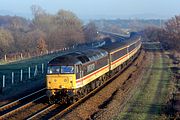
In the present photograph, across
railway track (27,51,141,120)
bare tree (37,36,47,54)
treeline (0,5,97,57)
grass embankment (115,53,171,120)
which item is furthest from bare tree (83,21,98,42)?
railway track (27,51,141,120)

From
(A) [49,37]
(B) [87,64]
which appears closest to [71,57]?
(B) [87,64]

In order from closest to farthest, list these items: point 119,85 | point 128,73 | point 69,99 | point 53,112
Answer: point 53,112 → point 69,99 → point 119,85 → point 128,73

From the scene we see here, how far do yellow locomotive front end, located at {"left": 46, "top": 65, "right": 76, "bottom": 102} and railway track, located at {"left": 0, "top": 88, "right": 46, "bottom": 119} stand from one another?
1659 mm

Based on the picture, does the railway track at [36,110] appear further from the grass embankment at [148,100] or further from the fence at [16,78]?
the fence at [16,78]

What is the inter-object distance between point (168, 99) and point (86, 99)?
5400 millimetres

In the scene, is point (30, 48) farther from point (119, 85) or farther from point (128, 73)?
point (119, 85)

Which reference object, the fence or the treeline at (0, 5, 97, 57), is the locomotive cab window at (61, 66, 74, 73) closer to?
the fence

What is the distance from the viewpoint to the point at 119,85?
104ft

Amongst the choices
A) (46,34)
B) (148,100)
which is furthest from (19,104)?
(46,34)

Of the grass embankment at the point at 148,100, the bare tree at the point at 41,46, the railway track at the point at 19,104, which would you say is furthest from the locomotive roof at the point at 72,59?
the bare tree at the point at 41,46

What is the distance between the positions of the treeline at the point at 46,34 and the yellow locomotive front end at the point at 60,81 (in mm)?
48813

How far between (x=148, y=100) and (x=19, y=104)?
832 centimetres

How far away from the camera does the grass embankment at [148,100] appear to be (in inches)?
802

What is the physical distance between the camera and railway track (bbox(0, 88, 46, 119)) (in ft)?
68.7
